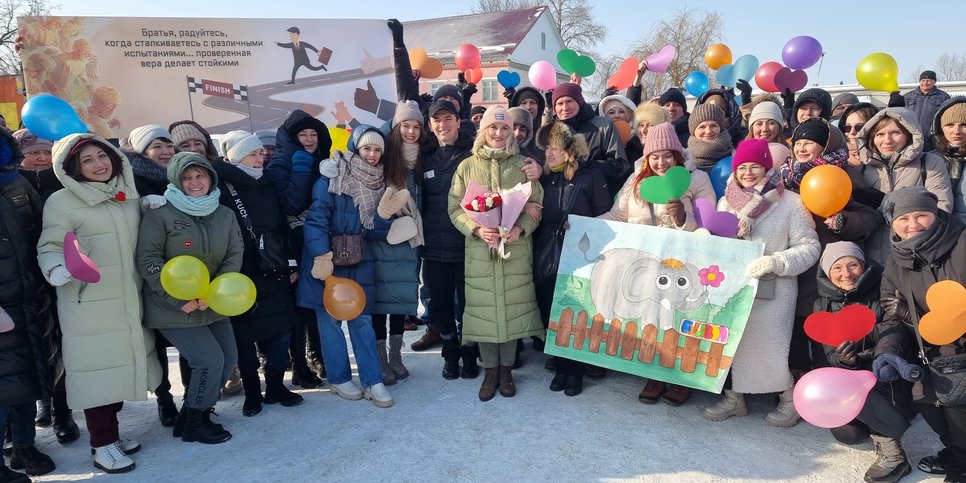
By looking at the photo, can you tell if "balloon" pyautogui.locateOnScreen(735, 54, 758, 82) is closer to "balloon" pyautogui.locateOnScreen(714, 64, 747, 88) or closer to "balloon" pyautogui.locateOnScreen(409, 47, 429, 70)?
"balloon" pyautogui.locateOnScreen(714, 64, 747, 88)

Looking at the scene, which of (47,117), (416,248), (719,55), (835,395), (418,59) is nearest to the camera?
(835,395)

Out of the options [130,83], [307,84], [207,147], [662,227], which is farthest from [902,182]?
[130,83]

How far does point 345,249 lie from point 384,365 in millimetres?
1060

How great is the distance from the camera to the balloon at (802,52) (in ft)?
17.3

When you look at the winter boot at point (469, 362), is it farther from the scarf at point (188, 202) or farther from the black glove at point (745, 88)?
the black glove at point (745, 88)

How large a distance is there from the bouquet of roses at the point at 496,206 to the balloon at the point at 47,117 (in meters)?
2.46

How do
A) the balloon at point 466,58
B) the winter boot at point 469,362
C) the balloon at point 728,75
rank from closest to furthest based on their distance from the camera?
1. the winter boot at point 469,362
2. the balloon at point 728,75
3. the balloon at point 466,58

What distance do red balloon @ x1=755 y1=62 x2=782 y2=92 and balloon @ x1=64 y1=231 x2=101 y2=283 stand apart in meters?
6.01

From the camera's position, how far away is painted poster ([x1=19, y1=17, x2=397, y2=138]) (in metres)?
6.62

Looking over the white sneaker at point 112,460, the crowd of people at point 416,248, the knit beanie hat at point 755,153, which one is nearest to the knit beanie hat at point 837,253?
the crowd of people at point 416,248

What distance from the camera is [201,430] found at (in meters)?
3.40

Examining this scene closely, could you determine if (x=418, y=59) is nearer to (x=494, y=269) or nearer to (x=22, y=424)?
(x=494, y=269)

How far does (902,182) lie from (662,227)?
5.06ft

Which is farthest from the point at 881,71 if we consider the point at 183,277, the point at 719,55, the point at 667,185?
the point at 183,277
